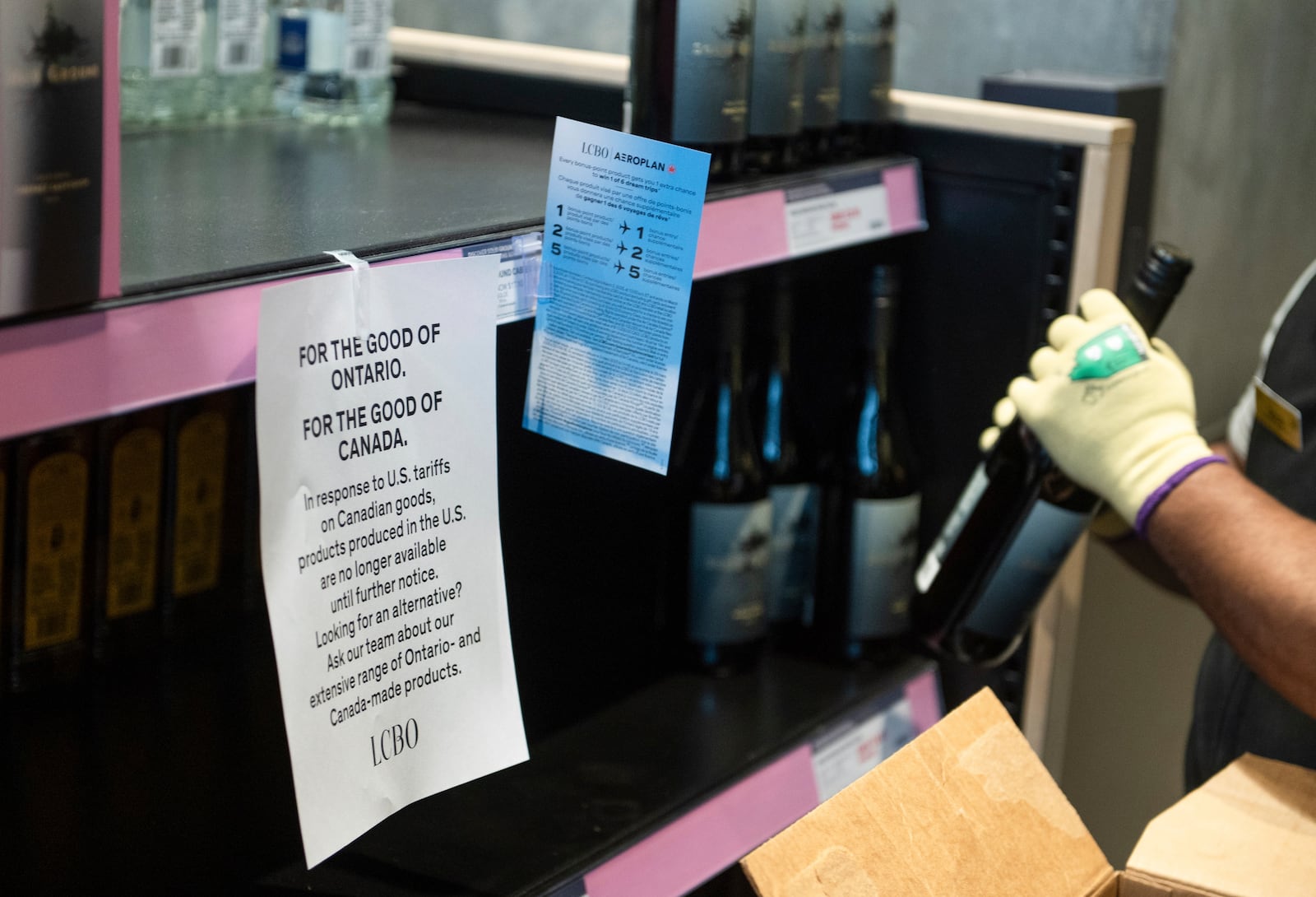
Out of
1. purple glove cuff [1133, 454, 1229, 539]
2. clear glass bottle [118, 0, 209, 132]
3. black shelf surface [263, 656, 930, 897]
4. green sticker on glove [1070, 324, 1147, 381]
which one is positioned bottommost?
black shelf surface [263, 656, 930, 897]

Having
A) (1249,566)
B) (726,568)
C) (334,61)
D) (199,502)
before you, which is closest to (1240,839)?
(1249,566)

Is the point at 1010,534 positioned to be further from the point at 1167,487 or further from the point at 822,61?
the point at 822,61

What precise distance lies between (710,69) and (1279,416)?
0.70 metres

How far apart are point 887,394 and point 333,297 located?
917 mm

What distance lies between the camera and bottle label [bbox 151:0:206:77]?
4.41ft

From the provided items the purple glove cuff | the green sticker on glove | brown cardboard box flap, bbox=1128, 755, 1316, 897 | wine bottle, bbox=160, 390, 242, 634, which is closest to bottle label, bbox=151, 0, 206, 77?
wine bottle, bbox=160, 390, 242, 634

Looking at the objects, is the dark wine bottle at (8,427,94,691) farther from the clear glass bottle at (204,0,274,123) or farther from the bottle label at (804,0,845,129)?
the bottle label at (804,0,845,129)

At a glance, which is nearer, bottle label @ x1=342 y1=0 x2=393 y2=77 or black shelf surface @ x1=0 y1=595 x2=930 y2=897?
black shelf surface @ x1=0 y1=595 x2=930 y2=897

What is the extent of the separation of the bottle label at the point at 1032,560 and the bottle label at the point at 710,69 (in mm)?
489

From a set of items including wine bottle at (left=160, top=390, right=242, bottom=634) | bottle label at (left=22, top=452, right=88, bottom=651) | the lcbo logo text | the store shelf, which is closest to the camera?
the store shelf

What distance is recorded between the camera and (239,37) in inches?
56.6

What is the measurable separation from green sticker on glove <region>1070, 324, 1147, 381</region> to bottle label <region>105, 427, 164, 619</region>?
2.74ft

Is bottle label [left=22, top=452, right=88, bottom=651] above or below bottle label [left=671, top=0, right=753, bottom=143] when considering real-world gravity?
below

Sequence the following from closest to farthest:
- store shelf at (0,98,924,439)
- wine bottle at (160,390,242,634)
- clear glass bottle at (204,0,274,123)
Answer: store shelf at (0,98,924,439) → wine bottle at (160,390,242,634) → clear glass bottle at (204,0,274,123)
